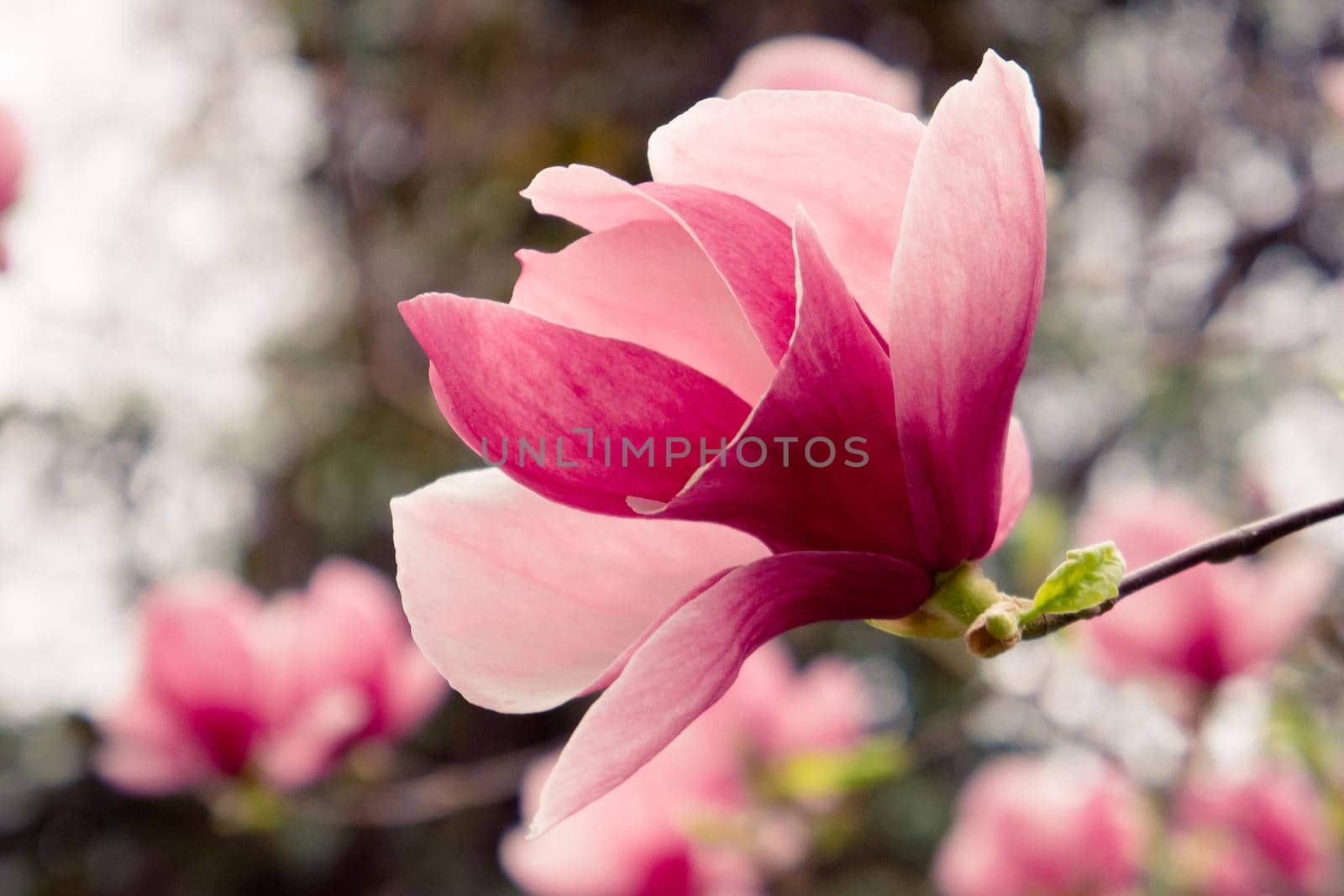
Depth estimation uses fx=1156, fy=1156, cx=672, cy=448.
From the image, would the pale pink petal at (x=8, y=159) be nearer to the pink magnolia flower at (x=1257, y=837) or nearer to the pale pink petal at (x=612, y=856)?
the pale pink petal at (x=612, y=856)

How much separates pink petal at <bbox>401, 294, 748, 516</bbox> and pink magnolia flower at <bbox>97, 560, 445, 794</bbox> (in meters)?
0.69

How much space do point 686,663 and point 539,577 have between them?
0.06m

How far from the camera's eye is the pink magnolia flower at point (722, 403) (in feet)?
0.77

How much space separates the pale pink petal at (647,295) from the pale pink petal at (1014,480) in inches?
3.1

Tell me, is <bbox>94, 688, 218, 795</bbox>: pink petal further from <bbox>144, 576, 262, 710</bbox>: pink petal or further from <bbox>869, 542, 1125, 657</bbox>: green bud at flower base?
<bbox>869, 542, 1125, 657</bbox>: green bud at flower base

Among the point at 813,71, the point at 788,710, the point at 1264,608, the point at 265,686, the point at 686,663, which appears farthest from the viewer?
the point at 788,710

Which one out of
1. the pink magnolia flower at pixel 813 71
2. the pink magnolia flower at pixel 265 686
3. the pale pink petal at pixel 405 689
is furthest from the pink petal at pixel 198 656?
the pink magnolia flower at pixel 813 71

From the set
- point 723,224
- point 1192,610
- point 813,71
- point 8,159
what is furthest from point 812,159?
point 1192,610

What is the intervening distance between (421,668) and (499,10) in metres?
1.57

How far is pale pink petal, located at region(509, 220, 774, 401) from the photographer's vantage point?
265 millimetres

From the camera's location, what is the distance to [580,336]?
0.82ft

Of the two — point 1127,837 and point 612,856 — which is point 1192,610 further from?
point 612,856

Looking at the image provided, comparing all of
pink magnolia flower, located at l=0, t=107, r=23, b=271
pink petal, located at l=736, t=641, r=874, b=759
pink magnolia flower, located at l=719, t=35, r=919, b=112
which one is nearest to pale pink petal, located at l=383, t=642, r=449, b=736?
pink petal, located at l=736, t=641, r=874, b=759

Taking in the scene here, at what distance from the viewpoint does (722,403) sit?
0.87 ft
